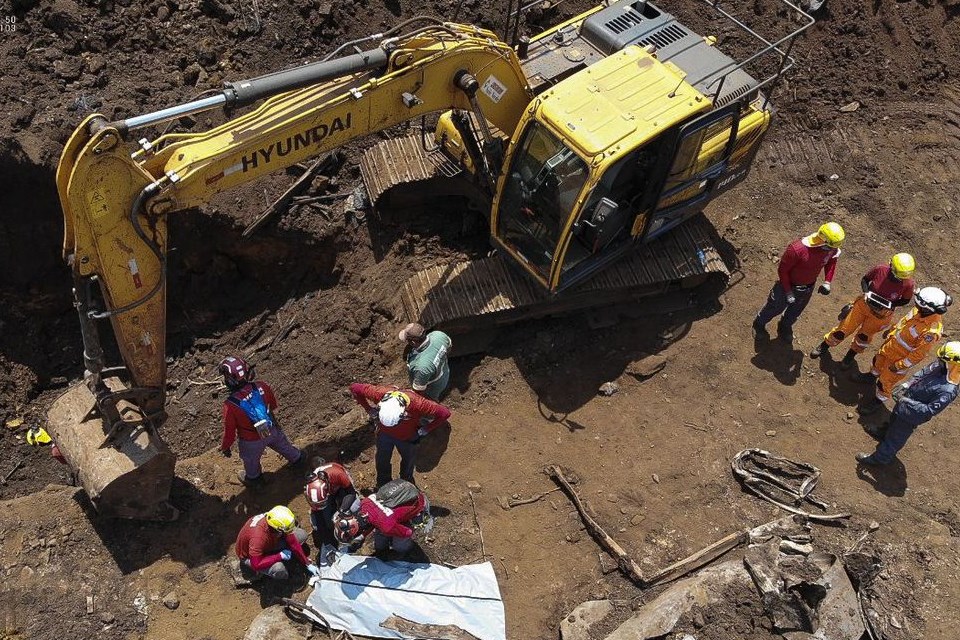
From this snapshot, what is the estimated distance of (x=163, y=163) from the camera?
6.89m

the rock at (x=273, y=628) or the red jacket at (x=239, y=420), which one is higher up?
the red jacket at (x=239, y=420)

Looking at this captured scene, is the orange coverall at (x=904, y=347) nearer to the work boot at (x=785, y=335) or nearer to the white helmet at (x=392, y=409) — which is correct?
the work boot at (x=785, y=335)

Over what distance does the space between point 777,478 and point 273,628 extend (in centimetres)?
527

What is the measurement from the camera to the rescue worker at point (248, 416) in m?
7.72

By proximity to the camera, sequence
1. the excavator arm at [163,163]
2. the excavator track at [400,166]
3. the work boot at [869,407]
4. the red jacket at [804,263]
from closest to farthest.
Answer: the excavator arm at [163,163], the red jacket at [804,263], the work boot at [869,407], the excavator track at [400,166]

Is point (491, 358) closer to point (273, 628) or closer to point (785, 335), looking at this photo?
point (785, 335)

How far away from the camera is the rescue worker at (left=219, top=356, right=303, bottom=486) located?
772cm

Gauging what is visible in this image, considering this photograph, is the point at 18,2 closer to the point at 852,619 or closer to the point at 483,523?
the point at 483,523

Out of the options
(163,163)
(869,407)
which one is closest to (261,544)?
(163,163)

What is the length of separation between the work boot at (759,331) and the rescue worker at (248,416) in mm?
5716

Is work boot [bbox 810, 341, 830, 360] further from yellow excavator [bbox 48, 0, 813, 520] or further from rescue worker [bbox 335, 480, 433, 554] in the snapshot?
rescue worker [bbox 335, 480, 433, 554]

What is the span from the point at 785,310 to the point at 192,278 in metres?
7.65

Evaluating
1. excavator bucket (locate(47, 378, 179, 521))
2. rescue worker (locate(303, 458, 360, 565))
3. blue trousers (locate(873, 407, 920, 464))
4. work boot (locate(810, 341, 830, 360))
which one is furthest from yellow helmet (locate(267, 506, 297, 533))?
work boot (locate(810, 341, 830, 360))

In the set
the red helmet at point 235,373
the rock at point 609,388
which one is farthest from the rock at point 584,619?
the red helmet at point 235,373
